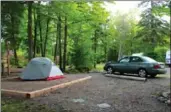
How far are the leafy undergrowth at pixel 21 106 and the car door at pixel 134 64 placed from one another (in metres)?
6.58

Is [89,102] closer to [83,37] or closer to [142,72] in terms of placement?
[142,72]

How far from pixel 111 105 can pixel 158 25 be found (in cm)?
639

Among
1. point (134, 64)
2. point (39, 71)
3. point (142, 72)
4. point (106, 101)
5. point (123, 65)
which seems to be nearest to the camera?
point (106, 101)

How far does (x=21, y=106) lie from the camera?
189 inches

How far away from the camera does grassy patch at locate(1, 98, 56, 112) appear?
4512 millimetres

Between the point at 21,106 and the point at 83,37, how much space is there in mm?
9035

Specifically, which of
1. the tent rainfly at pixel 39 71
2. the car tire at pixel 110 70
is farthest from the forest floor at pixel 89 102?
the car tire at pixel 110 70

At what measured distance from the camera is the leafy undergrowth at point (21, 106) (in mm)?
4516

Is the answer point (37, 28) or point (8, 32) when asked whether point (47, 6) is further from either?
point (37, 28)

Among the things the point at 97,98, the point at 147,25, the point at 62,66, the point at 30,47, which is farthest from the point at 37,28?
the point at 97,98

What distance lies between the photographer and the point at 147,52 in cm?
1220

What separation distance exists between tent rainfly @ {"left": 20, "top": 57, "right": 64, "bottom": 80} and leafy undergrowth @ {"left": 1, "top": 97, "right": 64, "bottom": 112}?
2.90m

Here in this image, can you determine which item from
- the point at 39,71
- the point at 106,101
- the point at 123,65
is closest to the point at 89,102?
the point at 106,101

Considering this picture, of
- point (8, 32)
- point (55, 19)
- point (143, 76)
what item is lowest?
point (143, 76)
